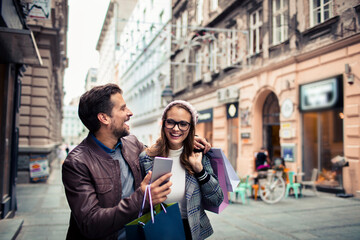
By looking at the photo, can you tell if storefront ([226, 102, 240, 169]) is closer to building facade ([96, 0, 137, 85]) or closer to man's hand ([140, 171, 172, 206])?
man's hand ([140, 171, 172, 206])

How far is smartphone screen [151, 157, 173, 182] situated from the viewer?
1745 millimetres

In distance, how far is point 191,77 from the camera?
1884 cm

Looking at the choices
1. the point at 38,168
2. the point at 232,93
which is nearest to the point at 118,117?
the point at 38,168

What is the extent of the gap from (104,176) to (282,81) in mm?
10675

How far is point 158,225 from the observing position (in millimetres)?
1835

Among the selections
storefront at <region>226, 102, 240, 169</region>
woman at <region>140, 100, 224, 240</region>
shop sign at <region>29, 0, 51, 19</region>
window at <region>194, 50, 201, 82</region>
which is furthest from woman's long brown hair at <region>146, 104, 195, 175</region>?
window at <region>194, 50, 201, 82</region>

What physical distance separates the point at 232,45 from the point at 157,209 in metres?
12.7

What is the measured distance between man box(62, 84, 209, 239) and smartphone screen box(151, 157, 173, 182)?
0.03 metres

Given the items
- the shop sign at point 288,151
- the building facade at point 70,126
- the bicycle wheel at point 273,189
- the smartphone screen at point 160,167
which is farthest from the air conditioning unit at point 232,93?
the building facade at point 70,126

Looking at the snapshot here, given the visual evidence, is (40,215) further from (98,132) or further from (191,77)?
(191,77)

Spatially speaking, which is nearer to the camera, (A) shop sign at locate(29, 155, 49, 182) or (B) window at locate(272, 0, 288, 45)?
(B) window at locate(272, 0, 288, 45)

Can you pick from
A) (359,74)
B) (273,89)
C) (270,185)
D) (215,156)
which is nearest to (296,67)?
(273,89)

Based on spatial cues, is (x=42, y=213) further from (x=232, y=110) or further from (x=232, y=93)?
(x=232, y=110)

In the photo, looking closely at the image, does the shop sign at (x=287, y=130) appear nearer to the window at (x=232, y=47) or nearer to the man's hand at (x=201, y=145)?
the window at (x=232, y=47)
